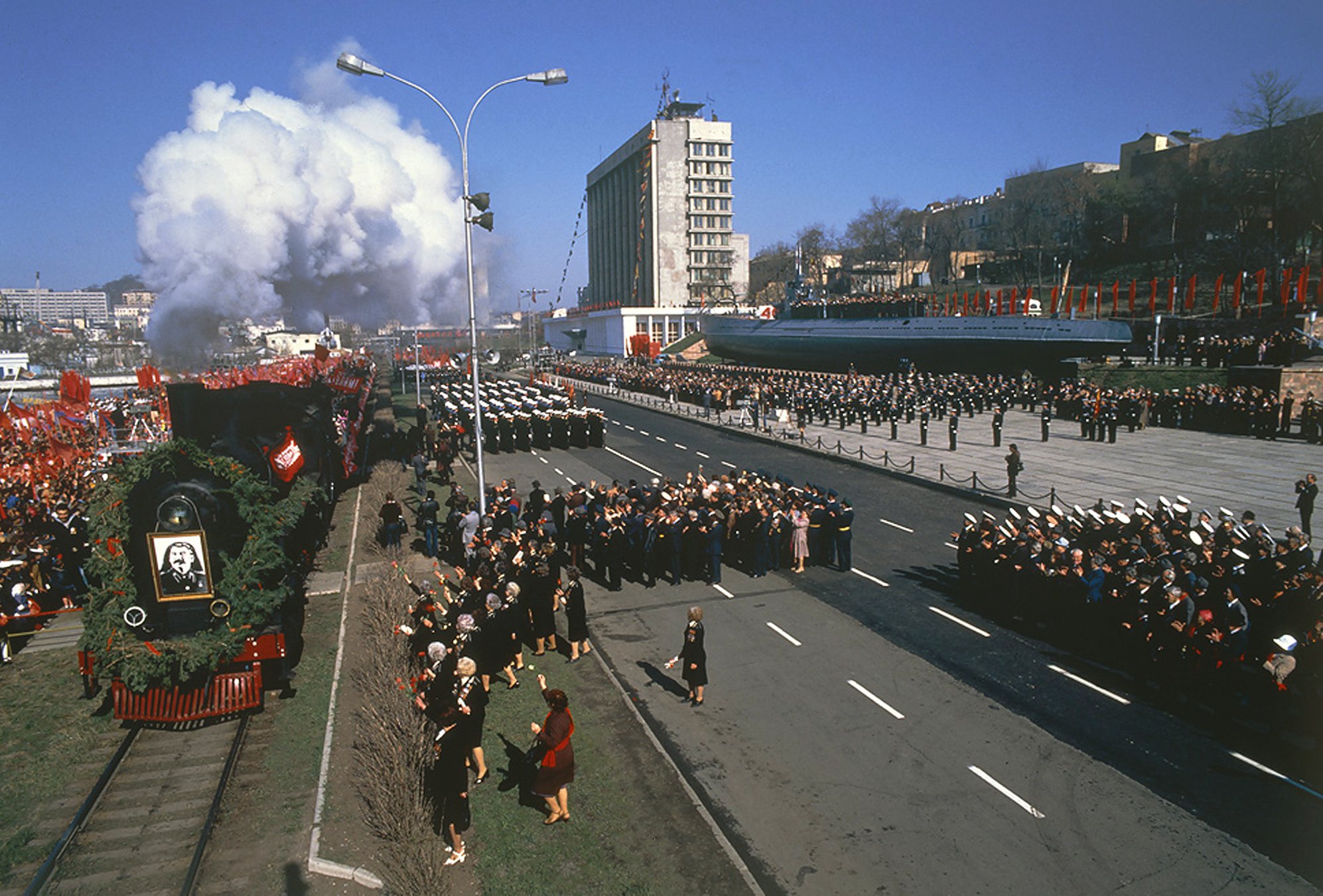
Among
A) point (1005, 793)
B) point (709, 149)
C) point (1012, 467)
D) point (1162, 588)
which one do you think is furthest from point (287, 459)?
point (709, 149)

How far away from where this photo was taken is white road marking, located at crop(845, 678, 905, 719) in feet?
32.1

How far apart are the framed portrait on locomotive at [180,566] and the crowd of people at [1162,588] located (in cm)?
1181

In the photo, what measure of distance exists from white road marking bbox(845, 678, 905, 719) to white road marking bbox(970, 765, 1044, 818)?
136 centimetres

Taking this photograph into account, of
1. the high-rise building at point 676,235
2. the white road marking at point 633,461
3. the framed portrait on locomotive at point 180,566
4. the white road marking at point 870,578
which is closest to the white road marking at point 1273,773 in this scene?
the white road marking at point 870,578

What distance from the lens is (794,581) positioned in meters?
15.4

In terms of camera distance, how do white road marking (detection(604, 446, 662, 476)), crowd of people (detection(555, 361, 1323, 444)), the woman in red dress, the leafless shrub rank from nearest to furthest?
the leafless shrub
the woman in red dress
white road marking (detection(604, 446, 662, 476))
crowd of people (detection(555, 361, 1323, 444))

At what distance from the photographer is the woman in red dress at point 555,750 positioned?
7.08 meters

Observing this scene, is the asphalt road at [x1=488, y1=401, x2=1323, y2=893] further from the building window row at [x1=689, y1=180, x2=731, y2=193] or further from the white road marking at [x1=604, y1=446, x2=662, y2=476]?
the building window row at [x1=689, y1=180, x2=731, y2=193]

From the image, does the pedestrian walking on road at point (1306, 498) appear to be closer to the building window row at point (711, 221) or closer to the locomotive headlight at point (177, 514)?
the locomotive headlight at point (177, 514)

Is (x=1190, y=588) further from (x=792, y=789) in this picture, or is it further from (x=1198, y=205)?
(x=1198, y=205)

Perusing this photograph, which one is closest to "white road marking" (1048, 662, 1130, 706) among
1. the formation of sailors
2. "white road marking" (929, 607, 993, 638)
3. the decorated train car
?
"white road marking" (929, 607, 993, 638)

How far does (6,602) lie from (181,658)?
5825mm

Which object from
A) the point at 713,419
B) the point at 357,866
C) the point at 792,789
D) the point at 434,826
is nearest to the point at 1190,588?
the point at 792,789

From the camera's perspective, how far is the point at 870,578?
1545 centimetres
